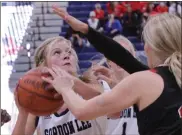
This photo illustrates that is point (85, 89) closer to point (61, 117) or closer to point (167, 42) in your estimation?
point (61, 117)

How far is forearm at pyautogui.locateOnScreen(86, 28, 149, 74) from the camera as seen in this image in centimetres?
212

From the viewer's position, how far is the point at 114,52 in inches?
84.2

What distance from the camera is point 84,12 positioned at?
1095 centimetres

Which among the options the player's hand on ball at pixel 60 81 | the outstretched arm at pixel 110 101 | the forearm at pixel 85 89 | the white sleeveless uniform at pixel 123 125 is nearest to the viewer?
the outstretched arm at pixel 110 101

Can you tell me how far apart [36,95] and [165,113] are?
0.65 m

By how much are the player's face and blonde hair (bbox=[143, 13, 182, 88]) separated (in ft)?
2.80

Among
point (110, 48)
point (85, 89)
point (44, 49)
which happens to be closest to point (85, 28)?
point (110, 48)

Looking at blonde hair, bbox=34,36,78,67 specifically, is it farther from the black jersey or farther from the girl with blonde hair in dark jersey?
the black jersey

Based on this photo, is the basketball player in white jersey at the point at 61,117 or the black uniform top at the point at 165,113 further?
the basketball player in white jersey at the point at 61,117

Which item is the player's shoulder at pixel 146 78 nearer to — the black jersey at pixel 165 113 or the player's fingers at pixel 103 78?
the black jersey at pixel 165 113

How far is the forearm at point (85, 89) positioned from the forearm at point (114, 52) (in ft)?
0.69

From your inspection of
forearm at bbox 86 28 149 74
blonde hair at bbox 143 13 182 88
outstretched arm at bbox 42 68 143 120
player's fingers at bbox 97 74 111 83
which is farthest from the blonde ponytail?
player's fingers at bbox 97 74 111 83

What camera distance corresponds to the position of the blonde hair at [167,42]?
1.63 meters

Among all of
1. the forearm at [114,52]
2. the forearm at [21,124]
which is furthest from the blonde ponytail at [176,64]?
the forearm at [21,124]
